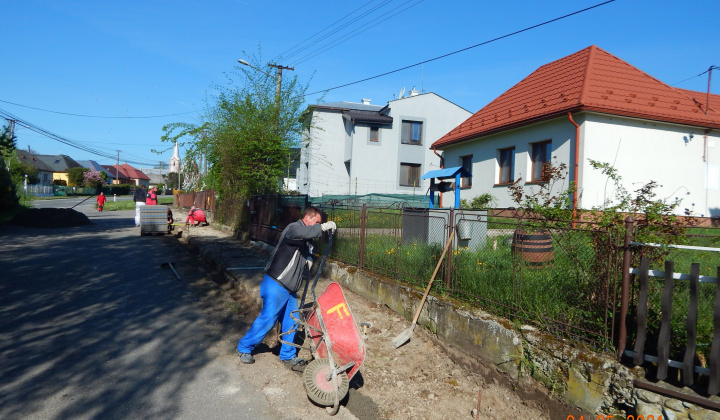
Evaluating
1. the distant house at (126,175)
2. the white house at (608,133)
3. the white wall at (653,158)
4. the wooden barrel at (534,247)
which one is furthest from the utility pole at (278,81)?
the distant house at (126,175)

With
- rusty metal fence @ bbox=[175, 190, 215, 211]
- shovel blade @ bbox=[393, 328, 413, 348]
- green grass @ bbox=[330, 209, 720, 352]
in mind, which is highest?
rusty metal fence @ bbox=[175, 190, 215, 211]

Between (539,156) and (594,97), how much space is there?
7.40 feet

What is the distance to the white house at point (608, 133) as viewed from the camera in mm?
12156

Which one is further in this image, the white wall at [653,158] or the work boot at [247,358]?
the white wall at [653,158]

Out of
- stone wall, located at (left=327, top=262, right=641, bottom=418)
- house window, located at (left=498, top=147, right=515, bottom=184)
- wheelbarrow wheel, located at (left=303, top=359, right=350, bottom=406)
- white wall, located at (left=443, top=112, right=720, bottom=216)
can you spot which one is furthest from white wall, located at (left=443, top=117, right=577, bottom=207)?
wheelbarrow wheel, located at (left=303, top=359, right=350, bottom=406)

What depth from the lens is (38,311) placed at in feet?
20.4

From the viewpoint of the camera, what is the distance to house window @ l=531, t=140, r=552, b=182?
13.5 metres

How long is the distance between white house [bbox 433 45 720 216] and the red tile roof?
36mm

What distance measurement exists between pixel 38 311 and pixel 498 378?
6.01m

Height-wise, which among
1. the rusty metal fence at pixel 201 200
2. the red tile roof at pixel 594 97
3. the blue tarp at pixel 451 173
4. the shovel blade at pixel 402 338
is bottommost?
the shovel blade at pixel 402 338

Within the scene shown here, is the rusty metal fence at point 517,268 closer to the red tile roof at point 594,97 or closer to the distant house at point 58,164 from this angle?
the red tile roof at point 594,97

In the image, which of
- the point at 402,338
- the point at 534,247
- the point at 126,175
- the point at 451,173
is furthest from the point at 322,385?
the point at 126,175

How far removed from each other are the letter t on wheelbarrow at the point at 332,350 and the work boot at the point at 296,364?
15.6 inches

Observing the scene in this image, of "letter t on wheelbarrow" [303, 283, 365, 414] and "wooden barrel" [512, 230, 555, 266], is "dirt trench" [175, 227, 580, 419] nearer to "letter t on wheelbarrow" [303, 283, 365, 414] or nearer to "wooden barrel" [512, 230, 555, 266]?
"letter t on wheelbarrow" [303, 283, 365, 414]
